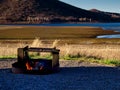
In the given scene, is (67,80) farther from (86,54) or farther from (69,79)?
(86,54)

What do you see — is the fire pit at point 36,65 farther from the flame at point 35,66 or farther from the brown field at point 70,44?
the brown field at point 70,44

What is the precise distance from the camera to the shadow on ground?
53.1 feet

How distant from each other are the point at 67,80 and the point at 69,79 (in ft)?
0.92

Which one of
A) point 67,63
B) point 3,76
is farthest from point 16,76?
point 67,63

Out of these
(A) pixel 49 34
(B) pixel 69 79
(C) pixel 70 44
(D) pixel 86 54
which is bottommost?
(A) pixel 49 34

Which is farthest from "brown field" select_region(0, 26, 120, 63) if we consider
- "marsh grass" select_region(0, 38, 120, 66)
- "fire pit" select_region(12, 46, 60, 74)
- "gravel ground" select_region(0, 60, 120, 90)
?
"fire pit" select_region(12, 46, 60, 74)

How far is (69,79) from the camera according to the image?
1783 cm

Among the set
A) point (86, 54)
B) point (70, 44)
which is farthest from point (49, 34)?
point (86, 54)

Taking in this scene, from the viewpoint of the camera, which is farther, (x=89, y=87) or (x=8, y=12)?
(x=8, y=12)

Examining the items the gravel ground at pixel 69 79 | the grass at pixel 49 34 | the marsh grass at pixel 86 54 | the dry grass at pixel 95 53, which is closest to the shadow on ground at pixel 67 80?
the gravel ground at pixel 69 79

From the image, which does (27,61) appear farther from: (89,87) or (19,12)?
(19,12)

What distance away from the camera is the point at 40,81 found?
17.3 meters

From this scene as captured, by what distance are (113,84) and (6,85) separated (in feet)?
13.0

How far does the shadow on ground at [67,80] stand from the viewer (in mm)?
16177
